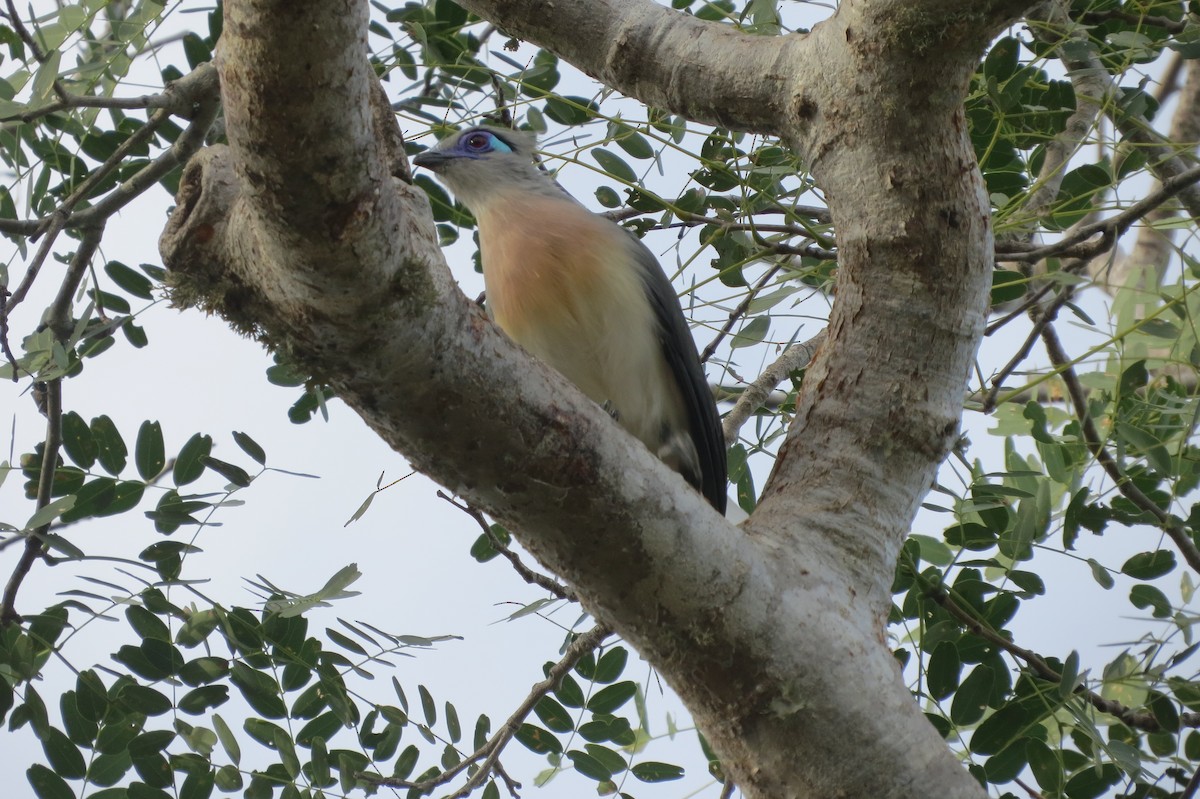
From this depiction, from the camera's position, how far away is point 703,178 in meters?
4.14

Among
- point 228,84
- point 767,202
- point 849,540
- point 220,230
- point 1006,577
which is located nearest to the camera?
point 228,84

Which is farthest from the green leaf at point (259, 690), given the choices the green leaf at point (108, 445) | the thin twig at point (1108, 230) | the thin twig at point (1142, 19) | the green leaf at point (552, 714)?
the thin twig at point (1142, 19)

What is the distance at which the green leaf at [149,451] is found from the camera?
3.11m

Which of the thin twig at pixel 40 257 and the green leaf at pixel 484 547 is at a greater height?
the thin twig at pixel 40 257

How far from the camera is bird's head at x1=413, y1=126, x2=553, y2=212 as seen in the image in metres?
4.46

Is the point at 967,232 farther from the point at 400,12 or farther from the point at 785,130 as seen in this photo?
the point at 400,12

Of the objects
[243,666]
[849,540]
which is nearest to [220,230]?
[243,666]

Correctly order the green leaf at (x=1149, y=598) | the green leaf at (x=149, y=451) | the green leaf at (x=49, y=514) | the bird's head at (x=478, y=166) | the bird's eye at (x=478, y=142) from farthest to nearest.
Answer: the bird's eye at (x=478, y=142), the bird's head at (x=478, y=166), the green leaf at (x=1149, y=598), the green leaf at (x=149, y=451), the green leaf at (x=49, y=514)

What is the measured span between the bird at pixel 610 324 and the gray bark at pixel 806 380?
2.51ft

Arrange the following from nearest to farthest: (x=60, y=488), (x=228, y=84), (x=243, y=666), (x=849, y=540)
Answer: (x=228, y=84) → (x=849, y=540) → (x=243, y=666) → (x=60, y=488)

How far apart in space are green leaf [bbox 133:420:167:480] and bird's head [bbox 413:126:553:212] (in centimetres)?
174

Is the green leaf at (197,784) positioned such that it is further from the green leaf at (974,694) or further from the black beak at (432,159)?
the black beak at (432,159)

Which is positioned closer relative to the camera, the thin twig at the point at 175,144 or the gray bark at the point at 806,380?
the gray bark at the point at 806,380

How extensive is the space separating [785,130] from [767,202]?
3.53 ft
